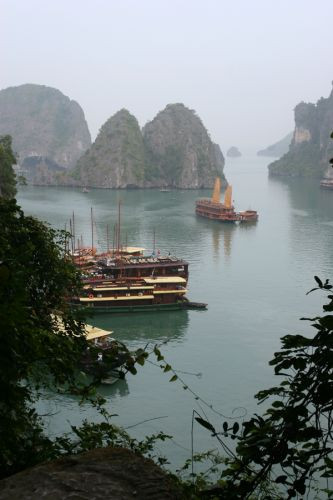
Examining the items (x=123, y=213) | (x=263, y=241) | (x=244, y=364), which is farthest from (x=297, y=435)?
A: (x=123, y=213)

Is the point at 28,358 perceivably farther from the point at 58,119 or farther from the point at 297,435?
the point at 58,119

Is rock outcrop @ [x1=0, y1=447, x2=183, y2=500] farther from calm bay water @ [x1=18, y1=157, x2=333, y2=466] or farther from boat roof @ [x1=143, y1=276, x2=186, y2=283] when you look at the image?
boat roof @ [x1=143, y1=276, x2=186, y2=283]

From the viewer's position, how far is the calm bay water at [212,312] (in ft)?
57.0

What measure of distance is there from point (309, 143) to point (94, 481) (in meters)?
152

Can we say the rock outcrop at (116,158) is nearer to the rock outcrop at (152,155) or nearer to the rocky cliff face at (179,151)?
the rock outcrop at (152,155)

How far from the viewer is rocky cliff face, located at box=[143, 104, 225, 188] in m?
113

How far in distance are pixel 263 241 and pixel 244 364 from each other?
99.0 ft

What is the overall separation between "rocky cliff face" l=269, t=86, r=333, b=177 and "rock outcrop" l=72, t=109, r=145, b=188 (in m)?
40.2

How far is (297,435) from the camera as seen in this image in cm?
263

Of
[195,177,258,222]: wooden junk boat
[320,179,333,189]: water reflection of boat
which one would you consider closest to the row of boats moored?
[195,177,258,222]: wooden junk boat

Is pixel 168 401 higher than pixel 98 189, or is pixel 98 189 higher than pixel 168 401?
pixel 98 189

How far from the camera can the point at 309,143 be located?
146375mm


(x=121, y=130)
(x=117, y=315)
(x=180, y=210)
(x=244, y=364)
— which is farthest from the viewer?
(x=121, y=130)

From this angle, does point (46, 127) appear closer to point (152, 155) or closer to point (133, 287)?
point (152, 155)
